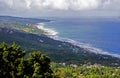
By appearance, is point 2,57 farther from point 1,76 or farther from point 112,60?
point 112,60

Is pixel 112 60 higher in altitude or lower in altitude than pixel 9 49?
lower

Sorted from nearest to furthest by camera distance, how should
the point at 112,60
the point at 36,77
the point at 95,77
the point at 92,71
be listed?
the point at 36,77 < the point at 95,77 < the point at 92,71 < the point at 112,60

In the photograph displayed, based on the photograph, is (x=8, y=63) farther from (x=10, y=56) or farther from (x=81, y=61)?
(x=81, y=61)

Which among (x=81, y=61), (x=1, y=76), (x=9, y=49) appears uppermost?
(x=9, y=49)

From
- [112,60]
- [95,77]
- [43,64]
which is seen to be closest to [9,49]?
[43,64]

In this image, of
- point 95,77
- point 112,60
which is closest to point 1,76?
point 95,77

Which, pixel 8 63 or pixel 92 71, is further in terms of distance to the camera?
pixel 92 71

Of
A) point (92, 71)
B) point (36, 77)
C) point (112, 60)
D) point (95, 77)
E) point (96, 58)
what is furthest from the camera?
point (96, 58)
